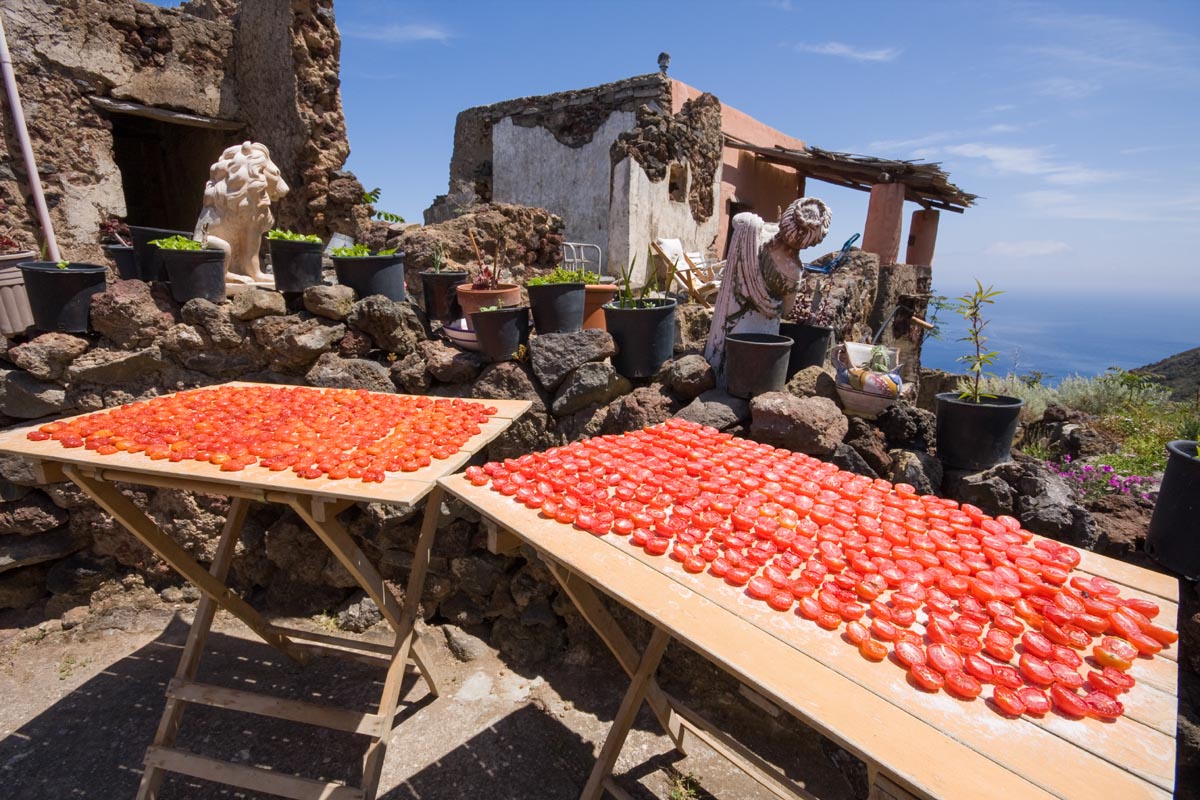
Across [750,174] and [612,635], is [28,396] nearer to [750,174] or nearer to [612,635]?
[612,635]

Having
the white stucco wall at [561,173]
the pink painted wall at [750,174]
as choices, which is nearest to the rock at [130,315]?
the white stucco wall at [561,173]

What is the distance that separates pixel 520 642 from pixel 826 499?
7.43 ft

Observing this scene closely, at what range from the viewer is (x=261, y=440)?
2.44 metres

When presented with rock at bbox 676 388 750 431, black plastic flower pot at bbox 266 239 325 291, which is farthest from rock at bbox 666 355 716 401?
black plastic flower pot at bbox 266 239 325 291

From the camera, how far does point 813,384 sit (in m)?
3.44

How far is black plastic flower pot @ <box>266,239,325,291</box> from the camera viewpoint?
390 cm

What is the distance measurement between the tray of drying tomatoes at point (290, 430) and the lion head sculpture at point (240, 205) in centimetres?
150

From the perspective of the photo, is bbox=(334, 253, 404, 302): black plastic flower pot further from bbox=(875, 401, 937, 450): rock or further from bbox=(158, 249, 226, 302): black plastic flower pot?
bbox=(875, 401, 937, 450): rock

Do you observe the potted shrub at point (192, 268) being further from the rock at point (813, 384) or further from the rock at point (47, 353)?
the rock at point (813, 384)

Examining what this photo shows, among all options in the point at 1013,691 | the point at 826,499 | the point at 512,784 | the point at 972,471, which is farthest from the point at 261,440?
the point at 972,471

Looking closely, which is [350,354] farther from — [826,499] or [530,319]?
[826,499]

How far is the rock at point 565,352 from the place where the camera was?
3598mm

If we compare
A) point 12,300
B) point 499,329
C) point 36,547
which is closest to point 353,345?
point 499,329

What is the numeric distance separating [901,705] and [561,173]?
33.3ft
